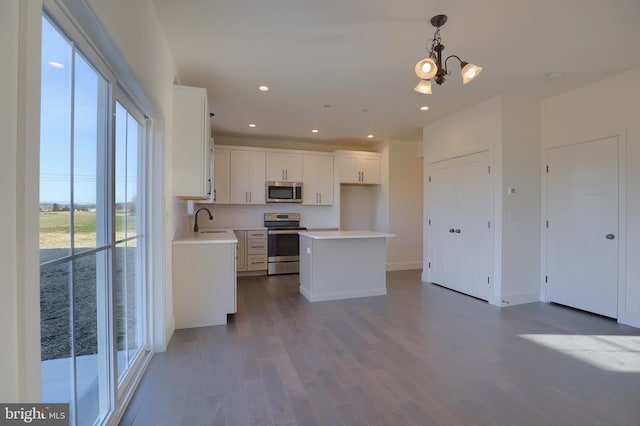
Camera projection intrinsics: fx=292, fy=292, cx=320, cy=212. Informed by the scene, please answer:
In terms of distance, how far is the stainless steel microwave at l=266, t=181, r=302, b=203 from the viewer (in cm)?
570

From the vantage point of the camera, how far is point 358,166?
614 centimetres

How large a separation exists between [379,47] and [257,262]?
4112mm

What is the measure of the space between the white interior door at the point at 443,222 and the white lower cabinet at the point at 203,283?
3301 mm

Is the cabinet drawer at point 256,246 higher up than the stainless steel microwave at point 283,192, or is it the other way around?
the stainless steel microwave at point 283,192

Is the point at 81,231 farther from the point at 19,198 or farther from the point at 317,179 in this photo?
the point at 317,179

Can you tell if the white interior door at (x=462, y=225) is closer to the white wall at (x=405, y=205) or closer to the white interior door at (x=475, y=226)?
the white interior door at (x=475, y=226)

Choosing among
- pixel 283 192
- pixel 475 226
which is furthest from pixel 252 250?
pixel 475 226

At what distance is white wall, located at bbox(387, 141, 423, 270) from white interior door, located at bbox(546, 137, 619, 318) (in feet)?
8.14

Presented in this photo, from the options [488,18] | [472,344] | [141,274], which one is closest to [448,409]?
[472,344]

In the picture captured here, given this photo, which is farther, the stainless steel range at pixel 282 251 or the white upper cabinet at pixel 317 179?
the white upper cabinet at pixel 317 179

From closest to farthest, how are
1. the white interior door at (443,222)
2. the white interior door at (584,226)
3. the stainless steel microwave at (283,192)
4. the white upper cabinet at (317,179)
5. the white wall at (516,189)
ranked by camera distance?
the white interior door at (584,226) < the white wall at (516,189) < the white interior door at (443,222) < the stainless steel microwave at (283,192) < the white upper cabinet at (317,179)

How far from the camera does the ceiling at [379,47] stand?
214 cm

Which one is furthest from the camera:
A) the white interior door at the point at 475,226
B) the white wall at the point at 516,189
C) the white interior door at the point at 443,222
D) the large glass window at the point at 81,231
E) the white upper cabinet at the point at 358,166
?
the white upper cabinet at the point at 358,166

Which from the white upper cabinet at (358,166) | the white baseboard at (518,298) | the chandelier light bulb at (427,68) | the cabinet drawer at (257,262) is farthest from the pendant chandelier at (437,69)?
the cabinet drawer at (257,262)
